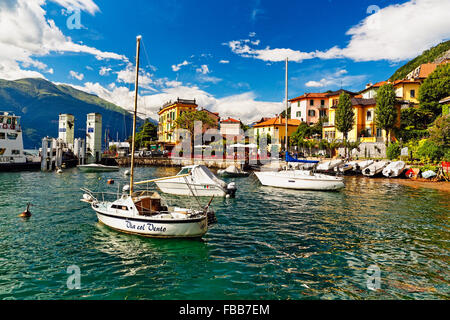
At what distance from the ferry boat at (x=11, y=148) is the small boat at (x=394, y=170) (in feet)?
213

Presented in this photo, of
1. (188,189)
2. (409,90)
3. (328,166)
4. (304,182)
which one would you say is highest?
(409,90)

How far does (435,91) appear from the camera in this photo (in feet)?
179

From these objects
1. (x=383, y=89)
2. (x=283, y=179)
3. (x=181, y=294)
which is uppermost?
(x=383, y=89)

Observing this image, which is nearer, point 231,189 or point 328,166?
point 231,189

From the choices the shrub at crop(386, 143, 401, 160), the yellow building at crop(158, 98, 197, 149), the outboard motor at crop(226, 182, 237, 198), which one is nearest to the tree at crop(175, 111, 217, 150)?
the yellow building at crop(158, 98, 197, 149)

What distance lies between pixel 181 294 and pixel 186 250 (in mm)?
3462

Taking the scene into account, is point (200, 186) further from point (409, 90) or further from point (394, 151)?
point (409, 90)

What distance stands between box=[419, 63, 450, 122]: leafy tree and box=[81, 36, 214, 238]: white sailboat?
63.5 metres

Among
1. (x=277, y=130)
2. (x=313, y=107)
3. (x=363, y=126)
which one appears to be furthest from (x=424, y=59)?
(x=277, y=130)

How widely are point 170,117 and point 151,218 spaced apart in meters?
74.4

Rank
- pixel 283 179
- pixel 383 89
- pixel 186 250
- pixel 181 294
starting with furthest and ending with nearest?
pixel 383 89 < pixel 283 179 < pixel 186 250 < pixel 181 294
